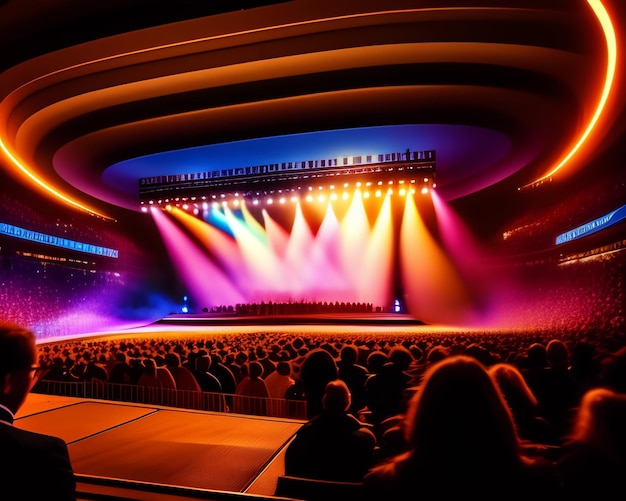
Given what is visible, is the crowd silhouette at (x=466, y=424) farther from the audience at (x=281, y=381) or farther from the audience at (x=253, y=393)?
the audience at (x=281, y=381)

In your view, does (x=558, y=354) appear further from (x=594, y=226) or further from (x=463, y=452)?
(x=594, y=226)

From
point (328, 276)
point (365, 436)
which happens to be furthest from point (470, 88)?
point (328, 276)

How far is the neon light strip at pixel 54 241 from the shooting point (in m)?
13.0

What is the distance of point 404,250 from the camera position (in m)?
19.4

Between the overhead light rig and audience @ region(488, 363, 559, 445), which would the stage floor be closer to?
audience @ region(488, 363, 559, 445)

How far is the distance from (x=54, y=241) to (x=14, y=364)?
16373mm

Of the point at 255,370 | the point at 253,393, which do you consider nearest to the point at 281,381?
the point at 253,393

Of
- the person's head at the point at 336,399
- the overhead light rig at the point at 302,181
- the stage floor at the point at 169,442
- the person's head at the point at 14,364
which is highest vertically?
the overhead light rig at the point at 302,181

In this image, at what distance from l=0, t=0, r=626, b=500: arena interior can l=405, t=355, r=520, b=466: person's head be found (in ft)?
3.92

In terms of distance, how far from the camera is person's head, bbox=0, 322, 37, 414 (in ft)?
4.26

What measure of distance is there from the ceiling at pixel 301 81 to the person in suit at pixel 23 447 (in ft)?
17.7

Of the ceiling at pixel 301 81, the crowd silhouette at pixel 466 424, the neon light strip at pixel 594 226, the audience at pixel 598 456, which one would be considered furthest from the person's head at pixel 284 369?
the neon light strip at pixel 594 226

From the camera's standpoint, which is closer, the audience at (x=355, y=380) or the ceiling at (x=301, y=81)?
the audience at (x=355, y=380)

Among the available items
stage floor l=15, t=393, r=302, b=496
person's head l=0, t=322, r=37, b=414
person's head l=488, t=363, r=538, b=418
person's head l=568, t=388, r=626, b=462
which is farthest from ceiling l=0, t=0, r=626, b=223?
person's head l=568, t=388, r=626, b=462
